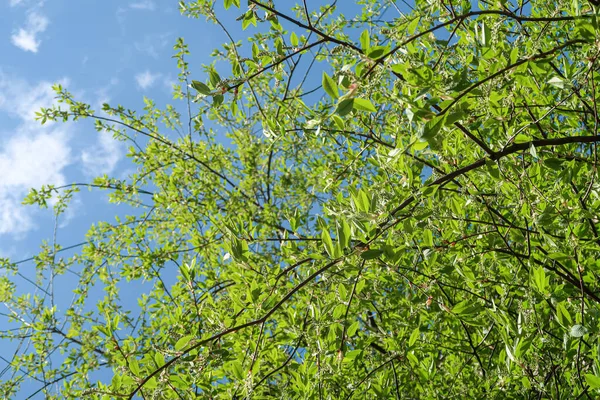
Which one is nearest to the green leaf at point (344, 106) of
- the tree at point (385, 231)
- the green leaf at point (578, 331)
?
the tree at point (385, 231)

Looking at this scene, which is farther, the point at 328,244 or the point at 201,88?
the point at 201,88

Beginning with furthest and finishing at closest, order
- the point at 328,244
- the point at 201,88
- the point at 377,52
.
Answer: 1. the point at 201,88
2. the point at 328,244
3. the point at 377,52

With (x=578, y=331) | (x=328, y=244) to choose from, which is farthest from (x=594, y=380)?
(x=328, y=244)

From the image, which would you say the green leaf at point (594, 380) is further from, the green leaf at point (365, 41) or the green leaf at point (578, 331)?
the green leaf at point (365, 41)

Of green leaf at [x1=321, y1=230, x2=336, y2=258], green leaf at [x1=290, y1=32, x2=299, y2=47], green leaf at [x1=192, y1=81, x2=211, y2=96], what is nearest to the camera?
green leaf at [x1=321, y1=230, x2=336, y2=258]

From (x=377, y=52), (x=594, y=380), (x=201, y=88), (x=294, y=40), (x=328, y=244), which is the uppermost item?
(x=294, y=40)

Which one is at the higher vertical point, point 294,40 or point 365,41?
point 294,40

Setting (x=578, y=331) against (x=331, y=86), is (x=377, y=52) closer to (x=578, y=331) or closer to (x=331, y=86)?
(x=331, y=86)

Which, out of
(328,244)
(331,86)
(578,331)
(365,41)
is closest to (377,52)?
(365,41)

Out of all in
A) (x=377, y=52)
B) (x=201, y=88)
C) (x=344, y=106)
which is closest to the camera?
(x=344, y=106)

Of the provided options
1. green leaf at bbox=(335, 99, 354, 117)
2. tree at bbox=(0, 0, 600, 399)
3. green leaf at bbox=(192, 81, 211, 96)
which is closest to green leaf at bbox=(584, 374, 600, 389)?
tree at bbox=(0, 0, 600, 399)

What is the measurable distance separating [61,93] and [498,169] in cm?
520

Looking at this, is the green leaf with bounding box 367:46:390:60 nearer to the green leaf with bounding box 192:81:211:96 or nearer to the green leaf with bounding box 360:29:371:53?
the green leaf with bounding box 360:29:371:53

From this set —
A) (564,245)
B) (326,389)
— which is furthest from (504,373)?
(326,389)
